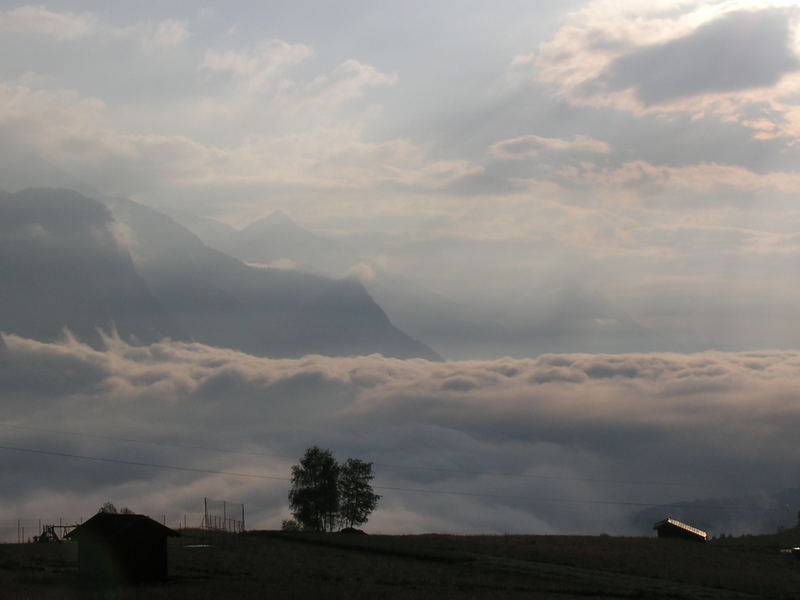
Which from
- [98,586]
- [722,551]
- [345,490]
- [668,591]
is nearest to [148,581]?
[98,586]

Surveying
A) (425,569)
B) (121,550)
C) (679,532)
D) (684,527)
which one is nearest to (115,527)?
(121,550)

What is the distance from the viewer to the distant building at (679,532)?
14162 cm

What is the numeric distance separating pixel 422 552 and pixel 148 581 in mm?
36052

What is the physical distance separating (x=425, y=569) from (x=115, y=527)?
2637 cm

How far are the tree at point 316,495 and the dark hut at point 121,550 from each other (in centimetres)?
10401

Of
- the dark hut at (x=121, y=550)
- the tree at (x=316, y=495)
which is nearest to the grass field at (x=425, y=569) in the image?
the dark hut at (x=121, y=550)

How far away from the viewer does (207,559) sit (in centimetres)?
8800

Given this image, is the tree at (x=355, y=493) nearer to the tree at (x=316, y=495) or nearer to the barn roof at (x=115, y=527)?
the tree at (x=316, y=495)

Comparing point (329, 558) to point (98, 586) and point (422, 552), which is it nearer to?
point (422, 552)

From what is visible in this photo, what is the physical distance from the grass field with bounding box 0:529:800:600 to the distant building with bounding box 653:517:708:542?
15.8 meters

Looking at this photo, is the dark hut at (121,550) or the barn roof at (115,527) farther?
the barn roof at (115,527)

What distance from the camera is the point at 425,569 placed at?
87.6 m

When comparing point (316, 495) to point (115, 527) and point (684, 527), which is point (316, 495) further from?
point (115, 527)

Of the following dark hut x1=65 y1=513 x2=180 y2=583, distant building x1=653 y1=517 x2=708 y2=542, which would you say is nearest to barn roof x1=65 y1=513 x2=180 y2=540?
dark hut x1=65 y1=513 x2=180 y2=583
